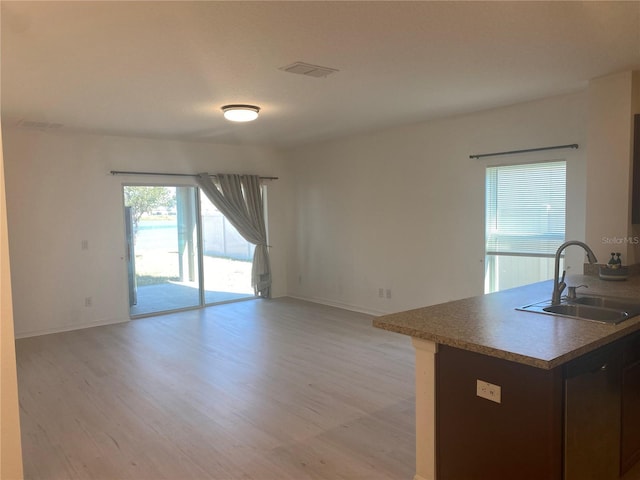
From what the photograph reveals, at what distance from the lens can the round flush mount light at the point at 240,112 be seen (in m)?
4.36

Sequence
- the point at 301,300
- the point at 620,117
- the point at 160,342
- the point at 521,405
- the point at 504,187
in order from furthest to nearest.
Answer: the point at 301,300
the point at 160,342
the point at 504,187
the point at 620,117
the point at 521,405

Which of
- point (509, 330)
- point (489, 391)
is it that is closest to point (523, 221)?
point (509, 330)

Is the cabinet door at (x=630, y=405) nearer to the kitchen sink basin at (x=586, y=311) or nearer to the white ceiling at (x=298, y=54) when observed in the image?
the kitchen sink basin at (x=586, y=311)

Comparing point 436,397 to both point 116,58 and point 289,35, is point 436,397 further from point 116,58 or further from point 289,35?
point 116,58

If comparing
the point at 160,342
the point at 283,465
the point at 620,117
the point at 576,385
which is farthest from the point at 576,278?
the point at 160,342

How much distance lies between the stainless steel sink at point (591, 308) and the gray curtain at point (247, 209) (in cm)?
514

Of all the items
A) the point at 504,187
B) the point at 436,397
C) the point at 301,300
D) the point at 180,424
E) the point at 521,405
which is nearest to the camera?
the point at 521,405

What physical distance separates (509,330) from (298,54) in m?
2.09

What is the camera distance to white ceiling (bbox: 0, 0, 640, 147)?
2375mm

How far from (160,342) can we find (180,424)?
2.18 meters

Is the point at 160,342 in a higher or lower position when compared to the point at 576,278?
lower

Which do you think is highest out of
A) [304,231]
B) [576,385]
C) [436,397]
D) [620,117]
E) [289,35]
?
[289,35]

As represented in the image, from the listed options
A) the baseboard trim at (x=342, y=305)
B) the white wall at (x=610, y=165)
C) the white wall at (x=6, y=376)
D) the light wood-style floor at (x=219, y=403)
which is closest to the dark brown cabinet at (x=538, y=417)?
the light wood-style floor at (x=219, y=403)

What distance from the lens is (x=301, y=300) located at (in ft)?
24.6
